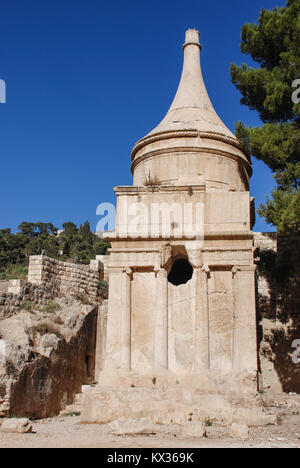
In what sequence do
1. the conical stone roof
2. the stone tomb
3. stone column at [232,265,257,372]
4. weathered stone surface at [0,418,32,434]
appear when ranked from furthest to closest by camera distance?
the conical stone roof → stone column at [232,265,257,372] → the stone tomb → weathered stone surface at [0,418,32,434]

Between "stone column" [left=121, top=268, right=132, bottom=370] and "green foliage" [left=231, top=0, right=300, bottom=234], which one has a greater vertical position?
"green foliage" [left=231, top=0, right=300, bottom=234]

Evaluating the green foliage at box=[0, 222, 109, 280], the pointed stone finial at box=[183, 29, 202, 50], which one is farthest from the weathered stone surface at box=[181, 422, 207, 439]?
the green foliage at box=[0, 222, 109, 280]

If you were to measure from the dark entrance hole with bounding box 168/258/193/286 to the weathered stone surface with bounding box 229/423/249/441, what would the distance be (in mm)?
4923

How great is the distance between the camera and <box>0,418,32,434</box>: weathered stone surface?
26.2ft

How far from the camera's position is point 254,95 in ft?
45.8

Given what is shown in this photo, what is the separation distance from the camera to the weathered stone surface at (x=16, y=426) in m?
8.00

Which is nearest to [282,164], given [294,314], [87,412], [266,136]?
[266,136]

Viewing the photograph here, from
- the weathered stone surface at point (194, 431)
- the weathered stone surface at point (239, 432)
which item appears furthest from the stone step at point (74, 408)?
the weathered stone surface at point (239, 432)

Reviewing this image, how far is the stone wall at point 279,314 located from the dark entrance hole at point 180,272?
322 cm

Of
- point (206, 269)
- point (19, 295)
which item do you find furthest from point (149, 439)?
point (19, 295)

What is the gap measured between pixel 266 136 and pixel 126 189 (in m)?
3.67

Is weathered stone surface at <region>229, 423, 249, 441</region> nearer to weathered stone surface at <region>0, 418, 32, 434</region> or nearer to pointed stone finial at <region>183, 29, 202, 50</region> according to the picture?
weathered stone surface at <region>0, 418, 32, 434</region>
